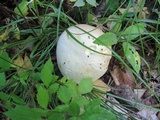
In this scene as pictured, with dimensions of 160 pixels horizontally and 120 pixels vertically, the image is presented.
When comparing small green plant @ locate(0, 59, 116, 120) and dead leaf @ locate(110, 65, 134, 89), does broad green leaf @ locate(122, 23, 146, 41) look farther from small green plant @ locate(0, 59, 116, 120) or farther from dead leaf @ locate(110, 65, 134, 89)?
small green plant @ locate(0, 59, 116, 120)

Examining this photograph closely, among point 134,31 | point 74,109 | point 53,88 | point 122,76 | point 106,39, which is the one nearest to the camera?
point 74,109

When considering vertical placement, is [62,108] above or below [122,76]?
above

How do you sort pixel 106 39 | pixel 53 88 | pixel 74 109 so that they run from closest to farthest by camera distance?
pixel 74 109 → pixel 53 88 → pixel 106 39

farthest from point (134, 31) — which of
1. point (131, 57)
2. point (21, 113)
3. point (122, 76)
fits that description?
point (21, 113)

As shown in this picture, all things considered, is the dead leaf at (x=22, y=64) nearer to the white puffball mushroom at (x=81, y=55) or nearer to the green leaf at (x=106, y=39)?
the white puffball mushroom at (x=81, y=55)

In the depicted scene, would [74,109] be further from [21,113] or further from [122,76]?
[122,76]

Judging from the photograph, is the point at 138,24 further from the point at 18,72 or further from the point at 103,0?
the point at 18,72

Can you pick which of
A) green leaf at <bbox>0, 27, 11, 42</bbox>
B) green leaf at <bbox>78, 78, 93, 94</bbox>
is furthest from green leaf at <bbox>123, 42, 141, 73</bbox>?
green leaf at <bbox>0, 27, 11, 42</bbox>
